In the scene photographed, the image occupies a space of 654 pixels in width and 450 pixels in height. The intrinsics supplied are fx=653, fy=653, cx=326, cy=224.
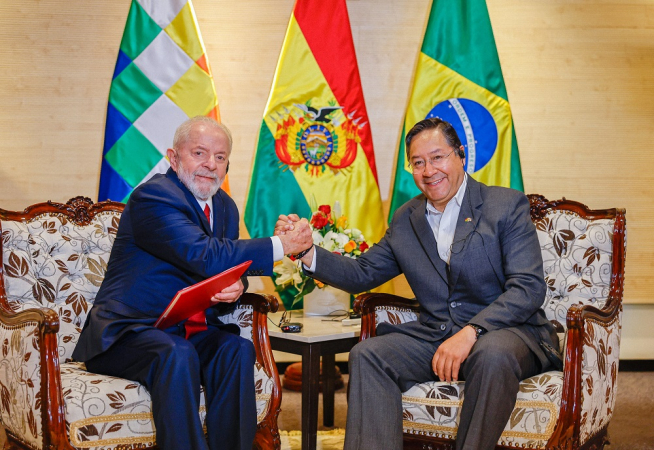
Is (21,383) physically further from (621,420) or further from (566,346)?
(621,420)

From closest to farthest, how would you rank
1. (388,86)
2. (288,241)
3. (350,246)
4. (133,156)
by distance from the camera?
(288,241) → (350,246) → (133,156) → (388,86)

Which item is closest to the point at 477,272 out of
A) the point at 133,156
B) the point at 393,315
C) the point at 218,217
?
the point at 393,315

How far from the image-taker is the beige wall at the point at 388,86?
152 inches

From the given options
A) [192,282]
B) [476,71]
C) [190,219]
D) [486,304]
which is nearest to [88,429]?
[192,282]

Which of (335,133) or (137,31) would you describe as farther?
(335,133)

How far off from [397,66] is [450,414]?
98.9 inches

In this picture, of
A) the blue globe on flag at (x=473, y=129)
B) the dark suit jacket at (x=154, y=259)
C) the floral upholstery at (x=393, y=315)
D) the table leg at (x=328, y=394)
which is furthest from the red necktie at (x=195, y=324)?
the blue globe on flag at (x=473, y=129)

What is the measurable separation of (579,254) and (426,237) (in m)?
0.65

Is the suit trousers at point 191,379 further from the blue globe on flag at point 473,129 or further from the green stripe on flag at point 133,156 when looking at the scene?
the blue globe on flag at point 473,129

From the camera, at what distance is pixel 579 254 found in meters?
2.67

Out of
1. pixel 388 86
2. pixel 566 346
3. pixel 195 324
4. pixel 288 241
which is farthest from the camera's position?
pixel 388 86

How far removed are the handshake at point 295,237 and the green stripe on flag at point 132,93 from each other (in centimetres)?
148

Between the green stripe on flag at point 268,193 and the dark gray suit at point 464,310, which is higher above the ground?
the green stripe on flag at point 268,193

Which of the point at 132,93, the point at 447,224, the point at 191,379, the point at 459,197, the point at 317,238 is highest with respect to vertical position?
the point at 132,93
